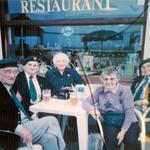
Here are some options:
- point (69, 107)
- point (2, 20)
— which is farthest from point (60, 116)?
point (2, 20)

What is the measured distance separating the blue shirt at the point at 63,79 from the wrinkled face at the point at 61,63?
0.08 ft

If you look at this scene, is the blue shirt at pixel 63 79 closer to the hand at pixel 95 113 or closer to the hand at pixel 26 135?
the hand at pixel 95 113

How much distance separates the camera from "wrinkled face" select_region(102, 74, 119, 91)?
1537mm

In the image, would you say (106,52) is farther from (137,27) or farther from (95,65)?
(137,27)

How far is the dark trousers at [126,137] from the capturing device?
161 cm

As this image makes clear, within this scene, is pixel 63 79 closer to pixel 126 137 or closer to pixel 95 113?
pixel 95 113

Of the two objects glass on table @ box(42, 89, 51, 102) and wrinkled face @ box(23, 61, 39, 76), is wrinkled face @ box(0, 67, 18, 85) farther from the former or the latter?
glass on table @ box(42, 89, 51, 102)

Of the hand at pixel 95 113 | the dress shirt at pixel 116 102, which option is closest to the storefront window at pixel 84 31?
the dress shirt at pixel 116 102

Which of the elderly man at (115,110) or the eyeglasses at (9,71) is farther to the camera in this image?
the eyeglasses at (9,71)

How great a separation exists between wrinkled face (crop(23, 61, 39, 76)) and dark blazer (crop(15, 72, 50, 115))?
41 mm

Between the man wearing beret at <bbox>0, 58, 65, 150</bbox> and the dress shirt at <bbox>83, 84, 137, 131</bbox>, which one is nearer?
the dress shirt at <bbox>83, 84, 137, 131</bbox>

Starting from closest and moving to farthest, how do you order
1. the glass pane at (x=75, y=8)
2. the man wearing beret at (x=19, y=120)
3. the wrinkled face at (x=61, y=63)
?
1. the glass pane at (x=75, y=8)
2. the wrinkled face at (x=61, y=63)
3. the man wearing beret at (x=19, y=120)

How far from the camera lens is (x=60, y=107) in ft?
5.31

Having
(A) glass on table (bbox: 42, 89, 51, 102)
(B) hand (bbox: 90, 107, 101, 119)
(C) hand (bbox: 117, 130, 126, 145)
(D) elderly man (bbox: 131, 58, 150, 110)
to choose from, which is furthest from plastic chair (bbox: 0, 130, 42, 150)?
(D) elderly man (bbox: 131, 58, 150, 110)
